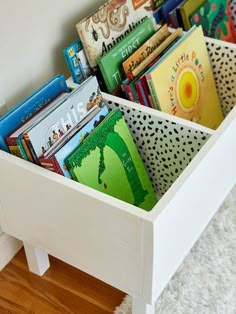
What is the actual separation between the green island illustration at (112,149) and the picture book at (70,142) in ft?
0.04

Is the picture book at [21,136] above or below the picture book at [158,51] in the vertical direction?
above

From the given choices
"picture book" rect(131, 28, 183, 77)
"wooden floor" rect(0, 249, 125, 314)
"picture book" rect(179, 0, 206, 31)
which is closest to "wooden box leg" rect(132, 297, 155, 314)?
"wooden floor" rect(0, 249, 125, 314)

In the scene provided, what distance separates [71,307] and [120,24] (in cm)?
71

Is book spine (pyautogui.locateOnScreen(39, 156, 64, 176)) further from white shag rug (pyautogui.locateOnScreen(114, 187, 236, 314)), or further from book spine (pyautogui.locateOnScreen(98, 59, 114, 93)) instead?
white shag rug (pyautogui.locateOnScreen(114, 187, 236, 314))

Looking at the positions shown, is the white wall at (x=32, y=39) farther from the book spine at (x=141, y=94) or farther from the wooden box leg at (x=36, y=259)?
the wooden box leg at (x=36, y=259)

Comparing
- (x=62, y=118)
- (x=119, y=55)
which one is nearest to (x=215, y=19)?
(x=119, y=55)

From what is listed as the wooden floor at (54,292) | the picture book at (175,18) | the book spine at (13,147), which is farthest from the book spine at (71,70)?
the wooden floor at (54,292)

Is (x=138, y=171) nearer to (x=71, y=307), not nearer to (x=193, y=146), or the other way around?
(x=193, y=146)

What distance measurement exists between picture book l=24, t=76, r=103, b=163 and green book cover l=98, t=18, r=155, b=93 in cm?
7

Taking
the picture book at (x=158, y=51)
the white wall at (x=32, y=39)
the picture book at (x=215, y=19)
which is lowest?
the picture book at (x=215, y=19)

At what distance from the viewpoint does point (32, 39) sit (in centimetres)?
121

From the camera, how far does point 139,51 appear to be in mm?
1290

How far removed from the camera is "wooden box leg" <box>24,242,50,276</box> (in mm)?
1306

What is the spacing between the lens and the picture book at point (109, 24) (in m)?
1.24
